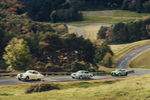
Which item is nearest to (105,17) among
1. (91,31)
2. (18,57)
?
(91,31)

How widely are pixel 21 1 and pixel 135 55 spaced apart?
3406 inches

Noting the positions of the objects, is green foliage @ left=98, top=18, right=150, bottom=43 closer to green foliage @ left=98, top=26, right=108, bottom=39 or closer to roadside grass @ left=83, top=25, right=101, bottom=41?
green foliage @ left=98, top=26, right=108, bottom=39

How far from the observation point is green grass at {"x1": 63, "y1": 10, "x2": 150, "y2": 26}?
154375 millimetres

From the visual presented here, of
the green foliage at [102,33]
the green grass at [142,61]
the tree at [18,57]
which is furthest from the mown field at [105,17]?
the tree at [18,57]

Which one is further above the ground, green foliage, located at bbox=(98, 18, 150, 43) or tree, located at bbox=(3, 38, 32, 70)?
tree, located at bbox=(3, 38, 32, 70)

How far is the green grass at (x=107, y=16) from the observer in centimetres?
15438

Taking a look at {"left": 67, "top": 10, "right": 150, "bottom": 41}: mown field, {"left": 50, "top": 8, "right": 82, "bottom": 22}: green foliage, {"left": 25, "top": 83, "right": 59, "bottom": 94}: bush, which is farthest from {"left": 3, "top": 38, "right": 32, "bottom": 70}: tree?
{"left": 50, "top": 8, "right": 82, "bottom": 22}: green foliage

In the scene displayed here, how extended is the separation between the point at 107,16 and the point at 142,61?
7227cm

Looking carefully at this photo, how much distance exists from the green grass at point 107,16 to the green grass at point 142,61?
5269 centimetres

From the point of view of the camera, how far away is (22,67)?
5012 cm

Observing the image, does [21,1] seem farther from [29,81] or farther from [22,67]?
[29,81]

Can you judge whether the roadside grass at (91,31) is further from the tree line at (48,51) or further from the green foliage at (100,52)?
the tree line at (48,51)

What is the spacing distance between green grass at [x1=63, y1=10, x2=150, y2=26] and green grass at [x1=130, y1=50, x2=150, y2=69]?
52.7 m

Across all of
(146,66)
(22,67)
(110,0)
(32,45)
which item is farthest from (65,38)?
(110,0)
